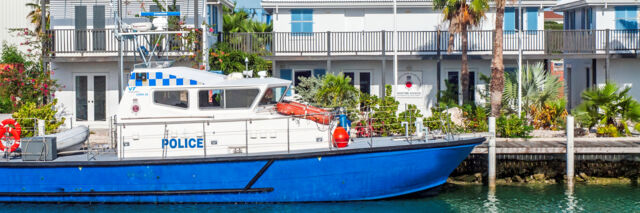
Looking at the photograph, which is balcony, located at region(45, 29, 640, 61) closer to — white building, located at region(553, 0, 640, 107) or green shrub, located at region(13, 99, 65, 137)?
white building, located at region(553, 0, 640, 107)

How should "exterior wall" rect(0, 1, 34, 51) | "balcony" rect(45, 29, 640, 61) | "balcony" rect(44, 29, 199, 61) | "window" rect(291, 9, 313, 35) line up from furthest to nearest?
"exterior wall" rect(0, 1, 34, 51)
"window" rect(291, 9, 313, 35)
"balcony" rect(45, 29, 640, 61)
"balcony" rect(44, 29, 199, 61)

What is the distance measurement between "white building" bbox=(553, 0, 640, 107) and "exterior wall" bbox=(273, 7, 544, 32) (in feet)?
5.74

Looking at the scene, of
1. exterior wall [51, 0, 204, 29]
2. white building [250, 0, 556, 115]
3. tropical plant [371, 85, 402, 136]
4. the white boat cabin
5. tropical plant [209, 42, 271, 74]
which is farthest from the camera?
white building [250, 0, 556, 115]

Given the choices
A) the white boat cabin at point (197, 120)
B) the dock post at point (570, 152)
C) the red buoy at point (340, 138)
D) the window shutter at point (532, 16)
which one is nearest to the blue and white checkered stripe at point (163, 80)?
the white boat cabin at point (197, 120)

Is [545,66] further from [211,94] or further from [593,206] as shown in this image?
[211,94]

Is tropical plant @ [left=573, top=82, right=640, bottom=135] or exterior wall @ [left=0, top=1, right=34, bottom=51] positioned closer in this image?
tropical plant @ [left=573, top=82, right=640, bottom=135]

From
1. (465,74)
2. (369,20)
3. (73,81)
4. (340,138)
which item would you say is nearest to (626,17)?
(465,74)

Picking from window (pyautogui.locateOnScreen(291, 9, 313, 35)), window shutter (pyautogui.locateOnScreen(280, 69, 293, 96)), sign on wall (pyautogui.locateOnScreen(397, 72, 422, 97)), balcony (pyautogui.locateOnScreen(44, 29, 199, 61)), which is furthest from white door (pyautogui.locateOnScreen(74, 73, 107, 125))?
sign on wall (pyautogui.locateOnScreen(397, 72, 422, 97))

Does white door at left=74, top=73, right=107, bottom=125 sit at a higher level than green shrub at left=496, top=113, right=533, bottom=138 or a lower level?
higher

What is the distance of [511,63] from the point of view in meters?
29.7

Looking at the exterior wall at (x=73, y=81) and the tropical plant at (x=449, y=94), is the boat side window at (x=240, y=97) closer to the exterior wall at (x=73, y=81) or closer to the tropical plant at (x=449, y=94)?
the tropical plant at (x=449, y=94)

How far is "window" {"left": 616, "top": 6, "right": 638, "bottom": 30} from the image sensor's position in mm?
29766

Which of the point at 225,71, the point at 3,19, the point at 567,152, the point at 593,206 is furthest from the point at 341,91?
the point at 3,19

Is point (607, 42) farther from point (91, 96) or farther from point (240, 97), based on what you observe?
point (91, 96)
